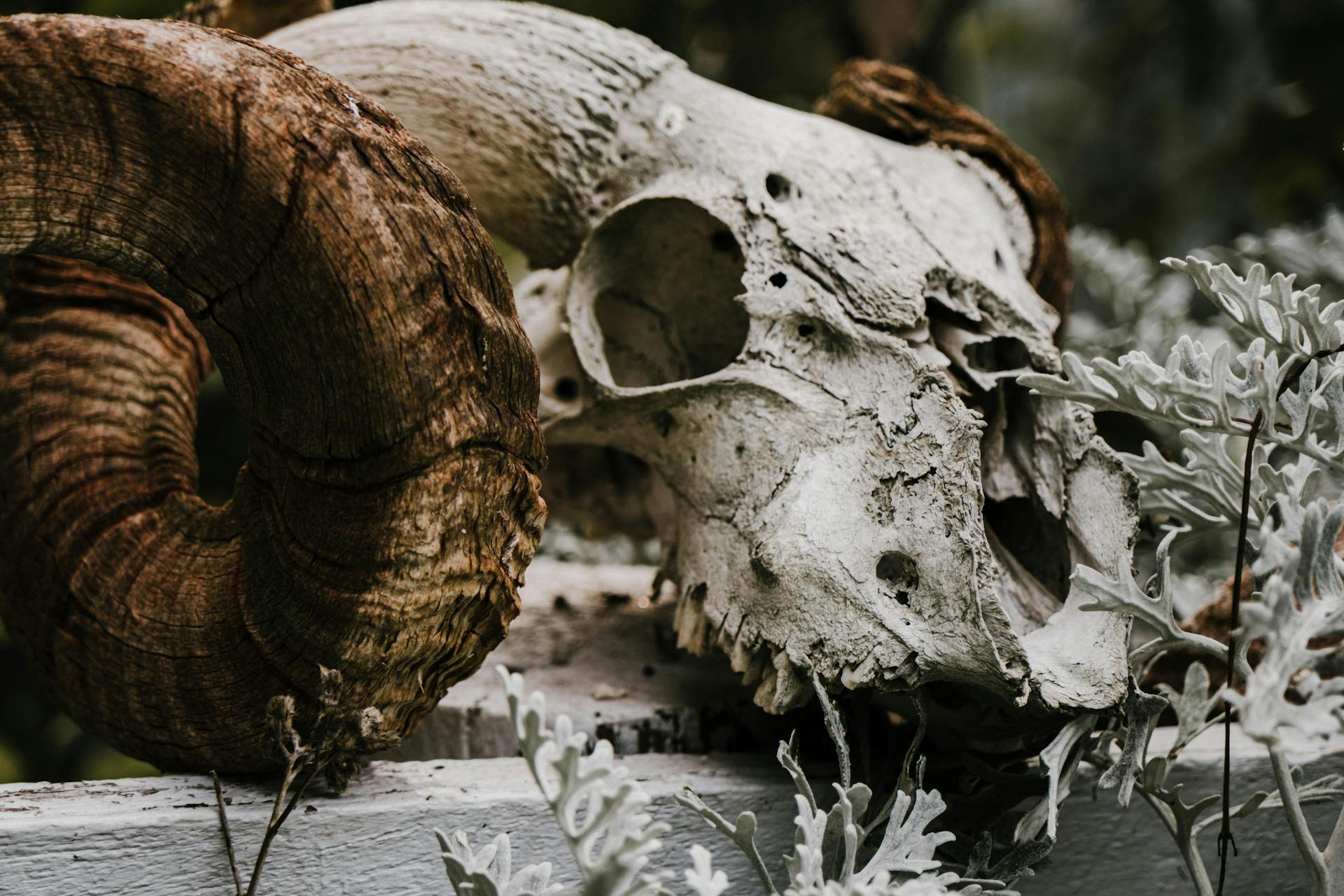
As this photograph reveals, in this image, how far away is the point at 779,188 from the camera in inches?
59.4

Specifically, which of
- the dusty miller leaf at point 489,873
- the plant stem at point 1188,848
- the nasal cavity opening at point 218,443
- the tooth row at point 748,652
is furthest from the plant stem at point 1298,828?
the nasal cavity opening at point 218,443

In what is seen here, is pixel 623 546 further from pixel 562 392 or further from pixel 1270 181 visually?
pixel 1270 181

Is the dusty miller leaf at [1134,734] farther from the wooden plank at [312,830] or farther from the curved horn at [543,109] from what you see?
the curved horn at [543,109]

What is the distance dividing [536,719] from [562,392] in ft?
2.96

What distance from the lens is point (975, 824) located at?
1170 mm

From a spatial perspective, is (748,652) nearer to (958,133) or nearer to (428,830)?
(428,830)

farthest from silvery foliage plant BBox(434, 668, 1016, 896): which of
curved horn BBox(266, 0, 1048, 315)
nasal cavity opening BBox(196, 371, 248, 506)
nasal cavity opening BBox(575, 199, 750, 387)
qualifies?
nasal cavity opening BBox(196, 371, 248, 506)

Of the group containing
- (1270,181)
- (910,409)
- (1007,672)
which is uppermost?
(1270,181)

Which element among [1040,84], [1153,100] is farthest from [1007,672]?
[1040,84]

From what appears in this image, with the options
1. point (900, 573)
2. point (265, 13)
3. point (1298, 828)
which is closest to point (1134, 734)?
point (1298, 828)

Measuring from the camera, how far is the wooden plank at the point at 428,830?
3.28ft

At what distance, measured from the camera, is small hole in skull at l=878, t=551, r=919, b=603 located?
3.65 feet

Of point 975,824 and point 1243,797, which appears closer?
point 975,824

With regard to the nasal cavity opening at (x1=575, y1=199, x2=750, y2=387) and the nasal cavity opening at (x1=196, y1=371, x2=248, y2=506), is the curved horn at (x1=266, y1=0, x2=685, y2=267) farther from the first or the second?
the nasal cavity opening at (x1=196, y1=371, x2=248, y2=506)
